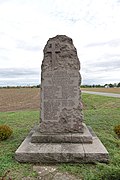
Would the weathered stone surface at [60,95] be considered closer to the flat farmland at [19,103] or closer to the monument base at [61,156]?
the monument base at [61,156]

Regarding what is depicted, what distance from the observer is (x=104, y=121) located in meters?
10.7

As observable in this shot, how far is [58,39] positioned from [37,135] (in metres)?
2.94

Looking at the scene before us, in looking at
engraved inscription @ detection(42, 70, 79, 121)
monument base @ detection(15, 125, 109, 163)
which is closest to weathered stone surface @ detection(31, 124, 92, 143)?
engraved inscription @ detection(42, 70, 79, 121)

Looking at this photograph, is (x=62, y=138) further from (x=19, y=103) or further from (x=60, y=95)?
(x=19, y=103)

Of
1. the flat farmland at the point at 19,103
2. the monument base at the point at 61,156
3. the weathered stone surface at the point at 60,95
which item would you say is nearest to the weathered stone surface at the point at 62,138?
the weathered stone surface at the point at 60,95

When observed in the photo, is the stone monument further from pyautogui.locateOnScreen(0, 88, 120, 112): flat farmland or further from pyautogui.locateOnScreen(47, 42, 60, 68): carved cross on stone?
pyautogui.locateOnScreen(0, 88, 120, 112): flat farmland

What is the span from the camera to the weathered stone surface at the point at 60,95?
6594 millimetres

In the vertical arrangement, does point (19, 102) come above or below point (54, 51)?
below

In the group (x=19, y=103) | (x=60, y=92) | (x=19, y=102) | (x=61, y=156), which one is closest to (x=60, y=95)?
(x=60, y=92)

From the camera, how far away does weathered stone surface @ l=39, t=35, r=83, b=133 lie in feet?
21.6

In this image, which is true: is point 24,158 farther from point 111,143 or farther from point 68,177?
point 111,143

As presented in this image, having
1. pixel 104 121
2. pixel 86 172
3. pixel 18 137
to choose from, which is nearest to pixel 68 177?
pixel 86 172

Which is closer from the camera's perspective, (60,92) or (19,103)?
(60,92)

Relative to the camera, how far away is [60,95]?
6602mm
